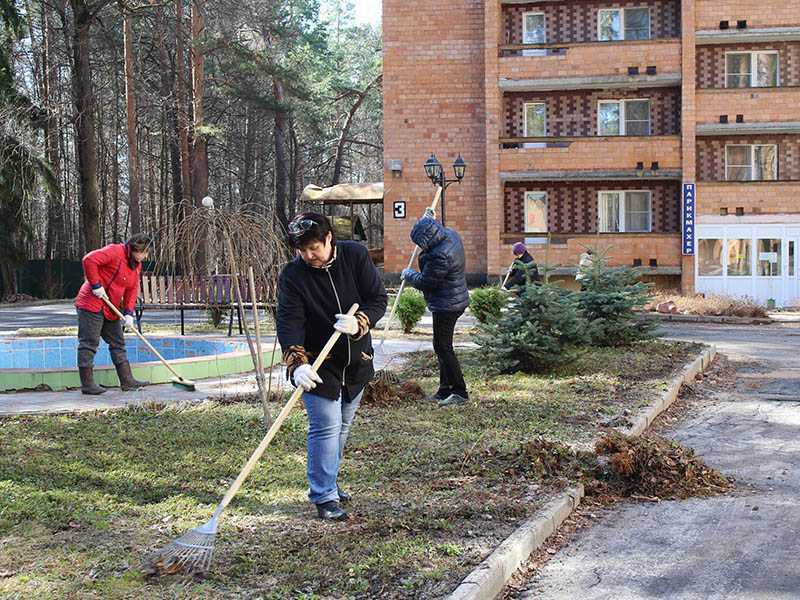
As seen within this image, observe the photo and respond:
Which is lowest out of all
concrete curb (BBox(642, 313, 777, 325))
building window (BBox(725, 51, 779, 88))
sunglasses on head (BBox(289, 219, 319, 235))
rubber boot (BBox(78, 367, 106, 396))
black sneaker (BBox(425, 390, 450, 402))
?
concrete curb (BBox(642, 313, 777, 325))

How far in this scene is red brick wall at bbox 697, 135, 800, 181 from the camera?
110 ft

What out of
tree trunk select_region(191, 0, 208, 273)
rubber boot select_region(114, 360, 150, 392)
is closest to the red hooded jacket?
rubber boot select_region(114, 360, 150, 392)

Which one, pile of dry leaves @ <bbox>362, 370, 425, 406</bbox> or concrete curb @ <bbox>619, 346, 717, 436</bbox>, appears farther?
pile of dry leaves @ <bbox>362, 370, 425, 406</bbox>

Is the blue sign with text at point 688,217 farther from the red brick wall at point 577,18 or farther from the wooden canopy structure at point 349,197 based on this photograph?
the wooden canopy structure at point 349,197

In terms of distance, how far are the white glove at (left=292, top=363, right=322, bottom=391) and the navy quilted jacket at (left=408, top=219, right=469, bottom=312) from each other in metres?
4.66

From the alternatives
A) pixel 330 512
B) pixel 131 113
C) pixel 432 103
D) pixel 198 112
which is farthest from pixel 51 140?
pixel 330 512

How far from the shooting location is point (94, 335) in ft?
35.8

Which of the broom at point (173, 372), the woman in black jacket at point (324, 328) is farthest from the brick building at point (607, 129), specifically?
the woman in black jacket at point (324, 328)

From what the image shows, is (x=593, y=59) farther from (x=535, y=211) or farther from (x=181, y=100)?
(x=181, y=100)

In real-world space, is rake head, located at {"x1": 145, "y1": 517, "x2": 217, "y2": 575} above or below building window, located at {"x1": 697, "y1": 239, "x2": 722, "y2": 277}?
below

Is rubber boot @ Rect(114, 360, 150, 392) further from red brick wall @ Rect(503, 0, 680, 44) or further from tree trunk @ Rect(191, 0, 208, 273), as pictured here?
red brick wall @ Rect(503, 0, 680, 44)

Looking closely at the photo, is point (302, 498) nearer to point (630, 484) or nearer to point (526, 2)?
point (630, 484)

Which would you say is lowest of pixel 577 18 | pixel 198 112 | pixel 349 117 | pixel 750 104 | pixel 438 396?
pixel 438 396

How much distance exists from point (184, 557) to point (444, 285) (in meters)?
5.75
